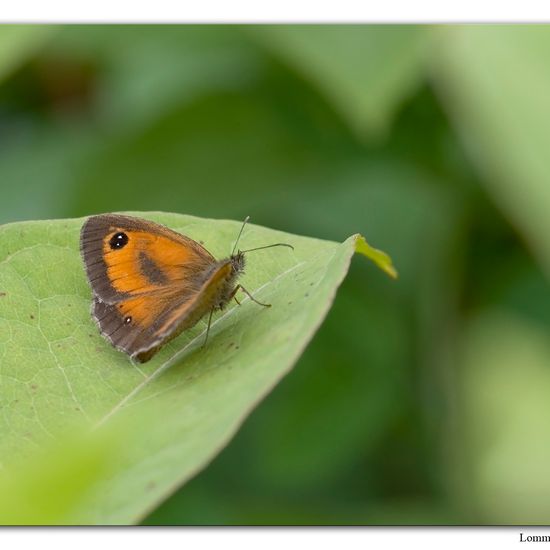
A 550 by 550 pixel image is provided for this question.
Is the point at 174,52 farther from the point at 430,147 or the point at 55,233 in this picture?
the point at 55,233

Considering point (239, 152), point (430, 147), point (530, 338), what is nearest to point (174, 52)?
point (239, 152)

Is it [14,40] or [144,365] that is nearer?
[144,365]

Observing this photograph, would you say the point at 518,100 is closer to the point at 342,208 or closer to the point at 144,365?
the point at 144,365

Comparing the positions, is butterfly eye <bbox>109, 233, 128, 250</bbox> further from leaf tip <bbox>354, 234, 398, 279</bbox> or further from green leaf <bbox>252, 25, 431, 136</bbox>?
green leaf <bbox>252, 25, 431, 136</bbox>

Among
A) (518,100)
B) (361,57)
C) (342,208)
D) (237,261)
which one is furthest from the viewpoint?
(342,208)

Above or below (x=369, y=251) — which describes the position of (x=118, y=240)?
below

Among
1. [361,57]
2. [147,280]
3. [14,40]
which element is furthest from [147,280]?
[361,57]
